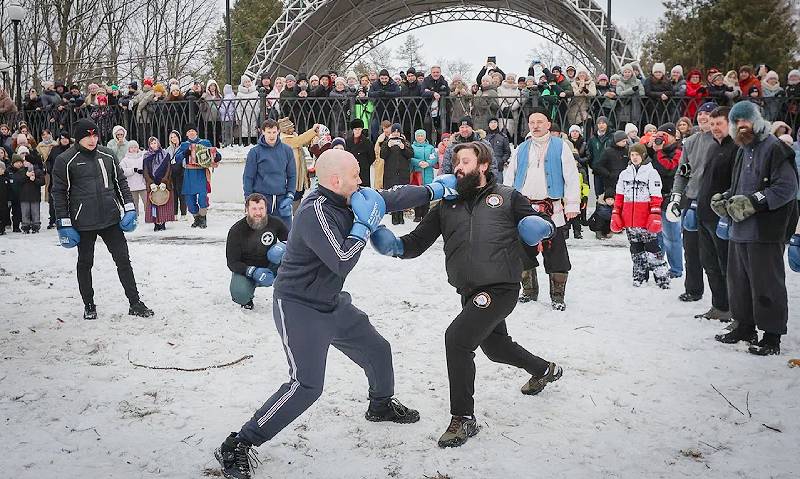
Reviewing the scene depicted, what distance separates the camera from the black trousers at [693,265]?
7.54m

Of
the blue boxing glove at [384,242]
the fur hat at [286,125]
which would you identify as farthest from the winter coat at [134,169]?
the blue boxing glove at [384,242]

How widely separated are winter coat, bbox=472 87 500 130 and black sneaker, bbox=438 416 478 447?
33.7 feet

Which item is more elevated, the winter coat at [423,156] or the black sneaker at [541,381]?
the winter coat at [423,156]

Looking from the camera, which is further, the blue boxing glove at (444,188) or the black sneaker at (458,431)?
the blue boxing glove at (444,188)

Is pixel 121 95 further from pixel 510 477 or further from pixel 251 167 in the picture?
pixel 510 477

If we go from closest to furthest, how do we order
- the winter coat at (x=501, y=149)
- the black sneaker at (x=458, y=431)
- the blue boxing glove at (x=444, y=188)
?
the black sneaker at (x=458, y=431)
the blue boxing glove at (x=444, y=188)
the winter coat at (x=501, y=149)

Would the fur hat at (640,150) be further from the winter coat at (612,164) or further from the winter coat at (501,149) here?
the winter coat at (501,149)

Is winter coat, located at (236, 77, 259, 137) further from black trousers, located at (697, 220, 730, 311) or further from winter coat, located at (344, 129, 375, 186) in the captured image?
black trousers, located at (697, 220, 730, 311)

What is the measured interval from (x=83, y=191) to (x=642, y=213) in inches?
226

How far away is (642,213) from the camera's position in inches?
325

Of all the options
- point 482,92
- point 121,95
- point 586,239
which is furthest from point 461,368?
point 121,95

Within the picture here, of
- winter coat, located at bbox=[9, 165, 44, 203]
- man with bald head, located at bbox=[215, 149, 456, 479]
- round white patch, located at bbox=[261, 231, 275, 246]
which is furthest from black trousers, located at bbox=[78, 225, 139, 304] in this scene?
winter coat, located at bbox=[9, 165, 44, 203]

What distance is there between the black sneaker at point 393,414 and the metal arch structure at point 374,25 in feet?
65.7

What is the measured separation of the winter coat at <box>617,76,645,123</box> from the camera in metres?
13.7
